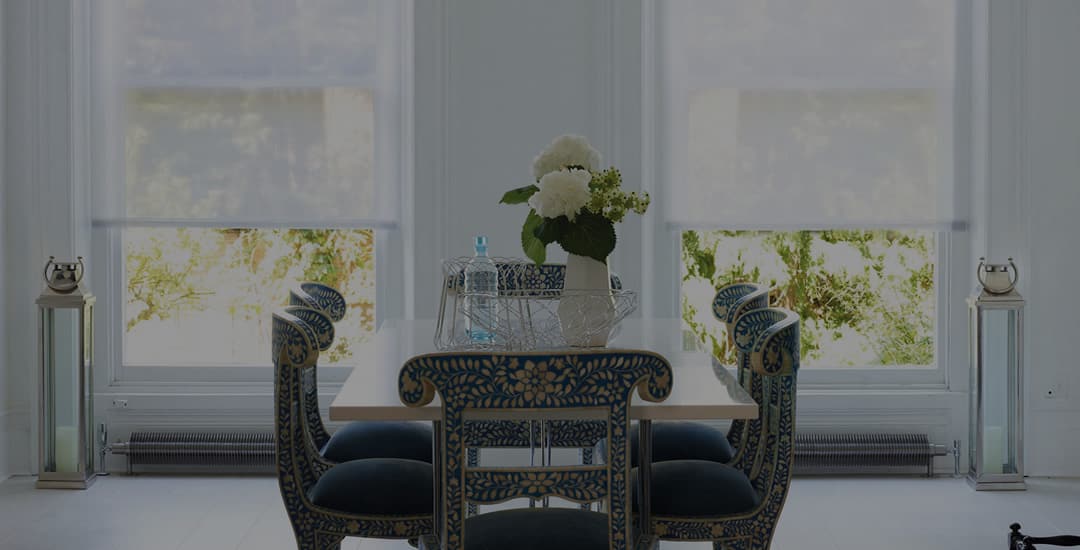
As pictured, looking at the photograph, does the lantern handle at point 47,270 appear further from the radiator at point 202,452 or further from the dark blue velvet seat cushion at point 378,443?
the dark blue velvet seat cushion at point 378,443

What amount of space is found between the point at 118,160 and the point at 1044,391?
4274 mm

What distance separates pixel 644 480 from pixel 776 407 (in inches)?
13.7

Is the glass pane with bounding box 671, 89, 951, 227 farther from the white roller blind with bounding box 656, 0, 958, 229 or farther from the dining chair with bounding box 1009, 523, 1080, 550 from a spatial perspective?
the dining chair with bounding box 1009, 523, 1080, 550

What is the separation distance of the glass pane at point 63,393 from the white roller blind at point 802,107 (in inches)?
104

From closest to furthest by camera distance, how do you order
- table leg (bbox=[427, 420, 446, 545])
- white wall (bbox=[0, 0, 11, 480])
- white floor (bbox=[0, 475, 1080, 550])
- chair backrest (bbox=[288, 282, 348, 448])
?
table leg (bbox=[427, 420, 446, 545]), chair backrest (bbox=[288, 282, 348, 448]), white floor (bbox=[0, 475, 1080, 550]), white wall (bbox=[0, 0, 11, 480])

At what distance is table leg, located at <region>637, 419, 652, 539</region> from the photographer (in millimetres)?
2533

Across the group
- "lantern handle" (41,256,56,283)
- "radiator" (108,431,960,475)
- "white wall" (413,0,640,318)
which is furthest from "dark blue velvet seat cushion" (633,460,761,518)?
"lantern handle" (41,256,56,283)

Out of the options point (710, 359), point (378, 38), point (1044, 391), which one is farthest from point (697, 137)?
point (710, 359)

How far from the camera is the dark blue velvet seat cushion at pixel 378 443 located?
3.22 meters

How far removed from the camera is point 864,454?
498 cm

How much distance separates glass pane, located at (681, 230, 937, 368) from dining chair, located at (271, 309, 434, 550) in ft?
9.18

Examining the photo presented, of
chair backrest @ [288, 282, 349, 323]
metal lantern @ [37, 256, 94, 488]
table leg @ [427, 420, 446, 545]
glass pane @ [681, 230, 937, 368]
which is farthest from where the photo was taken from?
glass pane @ [681, 230, 937, 368]

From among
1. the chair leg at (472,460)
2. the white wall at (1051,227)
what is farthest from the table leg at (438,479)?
the white wall at (1051,227)

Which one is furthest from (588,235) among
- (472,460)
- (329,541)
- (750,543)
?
(472,460)
